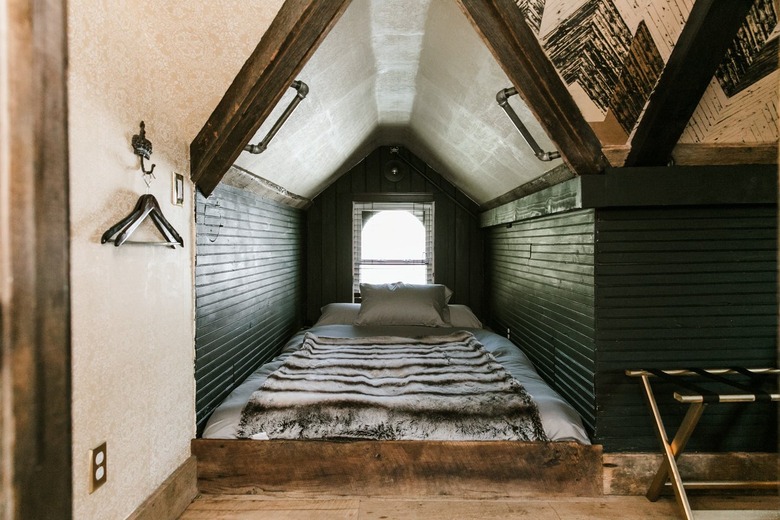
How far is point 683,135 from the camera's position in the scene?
1.99m

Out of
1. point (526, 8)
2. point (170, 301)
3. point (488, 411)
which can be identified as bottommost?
point (488, 411)

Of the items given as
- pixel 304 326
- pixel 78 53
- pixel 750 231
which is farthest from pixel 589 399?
pixel 304 326

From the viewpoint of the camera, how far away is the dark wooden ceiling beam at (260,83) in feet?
5.57

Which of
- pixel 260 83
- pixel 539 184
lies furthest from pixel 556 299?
pixel 260 83

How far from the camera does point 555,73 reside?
1.82 metres

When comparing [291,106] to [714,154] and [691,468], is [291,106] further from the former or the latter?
[691,468]

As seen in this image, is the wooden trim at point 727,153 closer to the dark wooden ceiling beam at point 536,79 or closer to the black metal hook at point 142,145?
the dark wooden ceiling beam at point 536,79

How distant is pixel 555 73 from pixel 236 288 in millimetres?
1956

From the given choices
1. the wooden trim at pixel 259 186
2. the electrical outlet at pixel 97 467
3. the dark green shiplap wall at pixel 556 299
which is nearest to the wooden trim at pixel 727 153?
the dark green shiplap wall at pixel 556 299

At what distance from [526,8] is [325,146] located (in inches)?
74.8

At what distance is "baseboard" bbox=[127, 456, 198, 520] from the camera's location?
1.66 metres

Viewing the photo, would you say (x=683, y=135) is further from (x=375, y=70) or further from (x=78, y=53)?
(x=78, y=53)

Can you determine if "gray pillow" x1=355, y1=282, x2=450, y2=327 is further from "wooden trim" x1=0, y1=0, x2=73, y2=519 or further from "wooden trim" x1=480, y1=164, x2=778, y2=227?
"wooden trim" x1=0, y1=0, x2=73, y2=519

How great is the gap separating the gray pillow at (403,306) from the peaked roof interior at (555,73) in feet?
5.10
